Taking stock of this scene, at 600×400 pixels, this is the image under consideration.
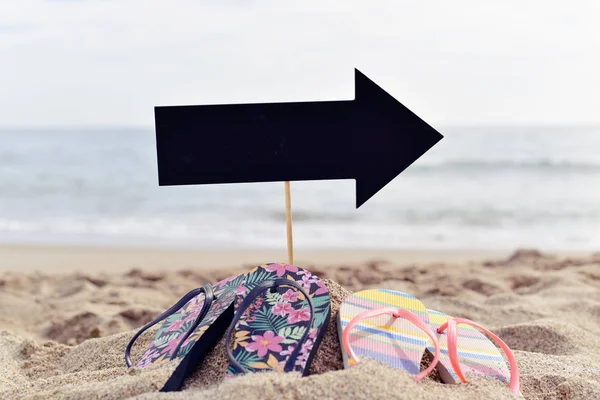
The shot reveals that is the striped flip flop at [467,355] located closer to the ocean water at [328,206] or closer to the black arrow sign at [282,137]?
the black arrow sign at [282,137]

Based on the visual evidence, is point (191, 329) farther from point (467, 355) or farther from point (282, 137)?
point (467, 355)

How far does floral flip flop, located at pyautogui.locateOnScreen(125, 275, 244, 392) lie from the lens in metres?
1.62

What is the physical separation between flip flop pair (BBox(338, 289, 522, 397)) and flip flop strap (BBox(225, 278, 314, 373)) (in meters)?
0.10

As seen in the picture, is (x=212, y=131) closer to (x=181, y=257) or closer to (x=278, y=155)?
(x=278, y=155)

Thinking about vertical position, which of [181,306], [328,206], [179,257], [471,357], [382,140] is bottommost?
[179,257]

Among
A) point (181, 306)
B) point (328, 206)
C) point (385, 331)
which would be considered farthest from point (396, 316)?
point (328, 206)

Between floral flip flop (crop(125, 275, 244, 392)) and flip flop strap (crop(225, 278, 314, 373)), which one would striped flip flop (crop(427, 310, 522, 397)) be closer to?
flip flop strap (crop(225, 278, 314, 373))

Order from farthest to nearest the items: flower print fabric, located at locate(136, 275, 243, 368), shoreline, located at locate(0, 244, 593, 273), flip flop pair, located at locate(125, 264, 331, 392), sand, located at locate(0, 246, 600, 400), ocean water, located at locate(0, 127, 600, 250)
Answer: ocean water, located at locate(0, 127, 600, 250), shoreline, located at locate(0, 244, 593, 273), flower print fabric, located at locate(136, 275, 243, 368), flip flop pair, located at locate(125, 264, 331, 392), sand, located at locate(0, 246, 600, 400)

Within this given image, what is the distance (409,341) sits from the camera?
1.62 metres

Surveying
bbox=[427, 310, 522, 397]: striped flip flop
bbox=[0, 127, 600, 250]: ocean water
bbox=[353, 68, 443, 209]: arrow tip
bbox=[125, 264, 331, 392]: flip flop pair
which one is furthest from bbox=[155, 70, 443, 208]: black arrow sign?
bbox=[0, 127, 600, 250]: ocean water

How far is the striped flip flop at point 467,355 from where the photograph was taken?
1.62 metres

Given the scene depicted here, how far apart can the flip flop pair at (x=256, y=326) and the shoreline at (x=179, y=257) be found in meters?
3.45

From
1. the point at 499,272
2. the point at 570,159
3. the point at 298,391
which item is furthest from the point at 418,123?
the point at 570,159

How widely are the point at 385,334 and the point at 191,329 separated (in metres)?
0.56
